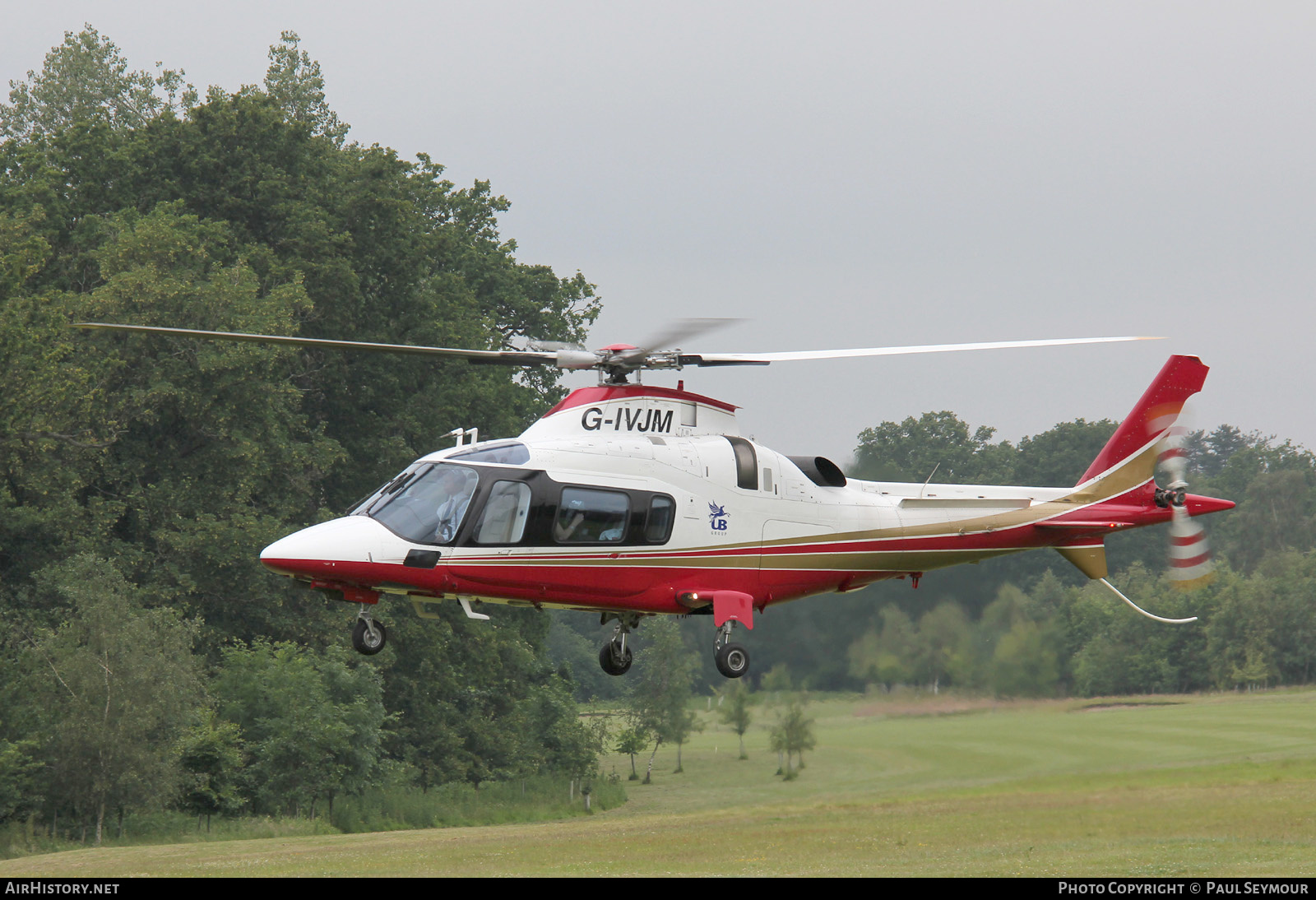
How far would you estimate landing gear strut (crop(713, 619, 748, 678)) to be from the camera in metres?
15.7

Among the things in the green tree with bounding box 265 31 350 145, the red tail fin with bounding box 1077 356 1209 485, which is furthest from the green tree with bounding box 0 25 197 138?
the red tail fin with bounding box 1077 356 1209 485

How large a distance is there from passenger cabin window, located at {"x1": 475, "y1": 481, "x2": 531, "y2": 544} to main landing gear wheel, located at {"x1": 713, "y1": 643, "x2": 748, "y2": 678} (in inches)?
98.3

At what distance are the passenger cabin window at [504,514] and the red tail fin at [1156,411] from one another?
8.70 metres

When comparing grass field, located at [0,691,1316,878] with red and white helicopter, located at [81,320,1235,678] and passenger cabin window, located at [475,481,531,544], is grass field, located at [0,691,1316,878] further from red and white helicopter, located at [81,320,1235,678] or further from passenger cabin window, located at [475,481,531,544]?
passenger cabin window, located at [475,481,531,544]

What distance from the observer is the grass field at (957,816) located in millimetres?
27766

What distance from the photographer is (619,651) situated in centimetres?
1658

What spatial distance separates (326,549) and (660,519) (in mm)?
3526

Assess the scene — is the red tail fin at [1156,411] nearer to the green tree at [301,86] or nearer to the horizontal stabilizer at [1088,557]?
the horizontal stabilizer at [1088,557]

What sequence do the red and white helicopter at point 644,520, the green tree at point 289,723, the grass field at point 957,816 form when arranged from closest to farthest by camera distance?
the red and white helicopter at point 644,520 → the grass field at point 957,816 → the green tree at point 289,723

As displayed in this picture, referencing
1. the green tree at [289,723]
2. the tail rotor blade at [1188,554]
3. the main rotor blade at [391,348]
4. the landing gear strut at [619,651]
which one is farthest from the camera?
the green tree at [289,723]
